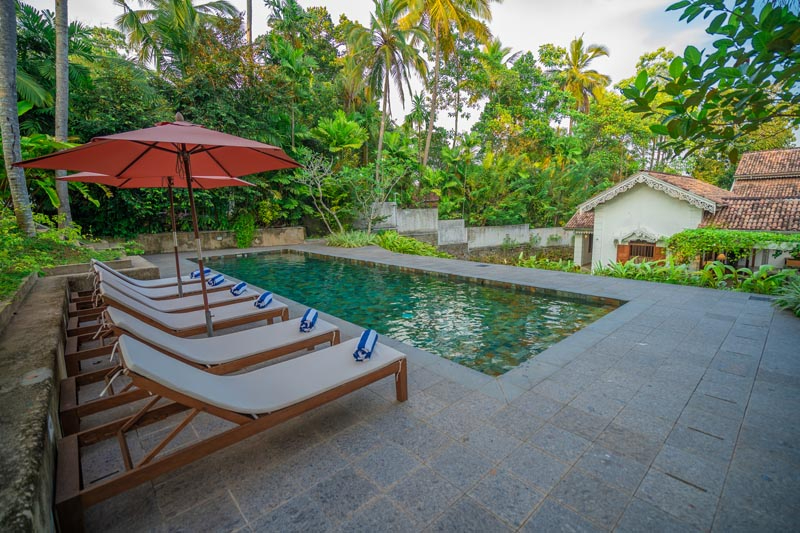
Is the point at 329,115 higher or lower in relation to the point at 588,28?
lower

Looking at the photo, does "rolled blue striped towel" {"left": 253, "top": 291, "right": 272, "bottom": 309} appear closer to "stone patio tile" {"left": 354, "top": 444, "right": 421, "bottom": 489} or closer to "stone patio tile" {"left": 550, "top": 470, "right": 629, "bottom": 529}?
"stone patio tile" {"left": 354, "top": 444, "right": 421, "bottom": 489}

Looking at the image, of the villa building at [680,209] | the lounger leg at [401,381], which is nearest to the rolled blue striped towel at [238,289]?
the lounger leg at [401,381]

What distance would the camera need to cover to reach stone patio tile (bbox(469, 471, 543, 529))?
5.95 feet

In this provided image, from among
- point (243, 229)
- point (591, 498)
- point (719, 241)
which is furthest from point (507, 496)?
point (243, 229)

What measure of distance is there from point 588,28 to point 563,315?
29771 mm

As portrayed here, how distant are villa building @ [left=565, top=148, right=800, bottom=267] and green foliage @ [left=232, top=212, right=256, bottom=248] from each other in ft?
47.3

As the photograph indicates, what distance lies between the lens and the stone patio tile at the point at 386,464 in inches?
81.6

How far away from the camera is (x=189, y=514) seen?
1.86 meters

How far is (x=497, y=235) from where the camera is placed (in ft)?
64.8

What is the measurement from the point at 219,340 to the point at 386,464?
195 centimetres

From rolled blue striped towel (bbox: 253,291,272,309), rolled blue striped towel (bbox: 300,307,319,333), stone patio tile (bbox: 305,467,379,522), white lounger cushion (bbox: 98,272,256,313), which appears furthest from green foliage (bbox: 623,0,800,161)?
white lounger cushion (bbox: 98,272,256,313)

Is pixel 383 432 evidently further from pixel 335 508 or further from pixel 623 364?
pixel 623 364

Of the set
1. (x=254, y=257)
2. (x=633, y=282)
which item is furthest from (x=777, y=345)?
(x=254, y=257)

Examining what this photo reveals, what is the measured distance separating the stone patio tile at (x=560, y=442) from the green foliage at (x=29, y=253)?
196 inches
